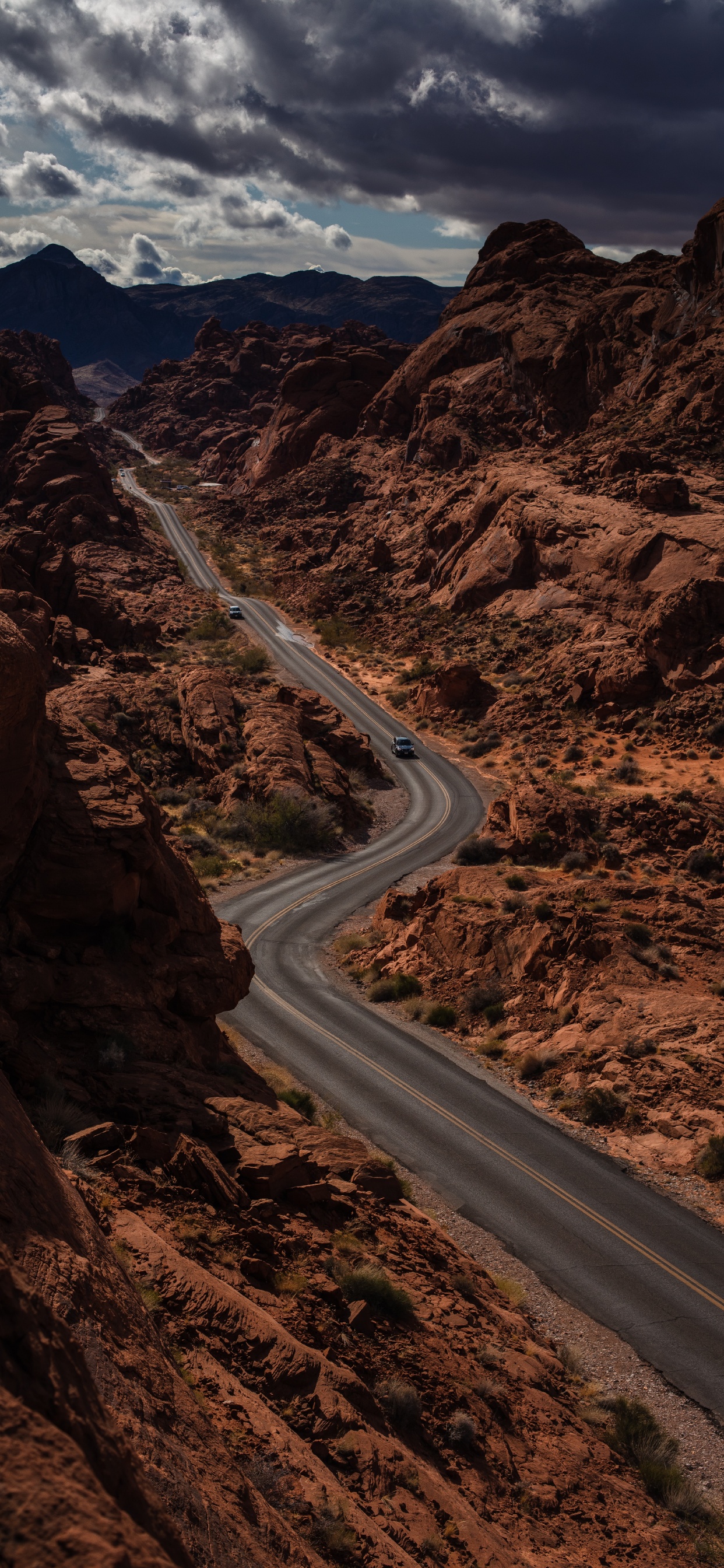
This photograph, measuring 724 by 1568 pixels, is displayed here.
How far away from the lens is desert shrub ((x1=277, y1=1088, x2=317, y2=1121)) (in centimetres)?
1766

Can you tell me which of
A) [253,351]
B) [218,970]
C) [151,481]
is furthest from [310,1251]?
[253,351]

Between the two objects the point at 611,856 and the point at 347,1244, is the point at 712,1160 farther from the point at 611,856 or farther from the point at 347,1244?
the point at 611,856

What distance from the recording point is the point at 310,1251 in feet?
35.0

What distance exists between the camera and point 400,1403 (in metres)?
9.09

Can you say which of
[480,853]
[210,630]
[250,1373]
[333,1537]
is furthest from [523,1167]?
[210,630]

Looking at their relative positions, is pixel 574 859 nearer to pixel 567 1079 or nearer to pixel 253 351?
pixel 567 1079

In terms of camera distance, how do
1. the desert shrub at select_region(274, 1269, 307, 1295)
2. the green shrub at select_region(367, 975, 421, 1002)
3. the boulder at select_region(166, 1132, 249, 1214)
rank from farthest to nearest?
1. the green shrub at select_region(367, 975, 421, 1002)
2. the boulder at select_region(166, 1132, 249, 1214)
3. the desert shrub at select_region(274, 1269, 307, 1295)

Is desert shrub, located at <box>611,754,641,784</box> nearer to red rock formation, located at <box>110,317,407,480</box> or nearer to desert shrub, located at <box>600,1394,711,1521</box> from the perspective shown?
desert shrub, located at <box>600,1394,711,1521</box>

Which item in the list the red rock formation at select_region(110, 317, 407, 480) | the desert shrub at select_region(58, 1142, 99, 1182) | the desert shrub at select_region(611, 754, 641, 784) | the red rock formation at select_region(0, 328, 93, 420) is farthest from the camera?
the red rock formation at select_region(0, 328, 93, 420)

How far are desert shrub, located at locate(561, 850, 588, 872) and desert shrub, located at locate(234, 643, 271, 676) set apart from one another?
3062cm

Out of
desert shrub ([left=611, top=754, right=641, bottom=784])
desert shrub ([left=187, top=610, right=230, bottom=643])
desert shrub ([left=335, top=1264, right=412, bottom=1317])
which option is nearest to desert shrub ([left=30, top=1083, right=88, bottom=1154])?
desert shrub ([left=335, top=1264, right=412, bottom=1317])

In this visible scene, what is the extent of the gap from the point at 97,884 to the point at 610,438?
209 ft

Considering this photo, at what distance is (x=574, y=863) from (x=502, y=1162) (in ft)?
52.8

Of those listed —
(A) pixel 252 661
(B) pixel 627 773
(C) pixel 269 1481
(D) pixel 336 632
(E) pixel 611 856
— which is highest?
(D) pixel 336 632
